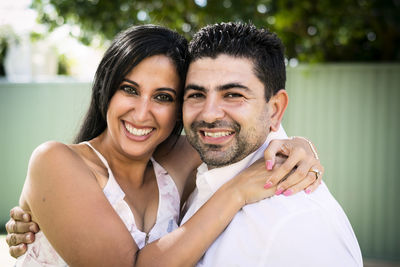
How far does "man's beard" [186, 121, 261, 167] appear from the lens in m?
2.30

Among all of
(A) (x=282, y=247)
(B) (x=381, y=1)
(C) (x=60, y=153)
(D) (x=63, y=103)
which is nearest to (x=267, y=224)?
(A) (x=282, y=247)

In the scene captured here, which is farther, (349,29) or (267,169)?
(349,29)

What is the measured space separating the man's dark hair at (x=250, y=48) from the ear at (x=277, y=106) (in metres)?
0.03

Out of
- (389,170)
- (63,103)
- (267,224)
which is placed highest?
(267,224)

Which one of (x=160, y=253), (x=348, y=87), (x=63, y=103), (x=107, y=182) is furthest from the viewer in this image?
(x=63, y=103)

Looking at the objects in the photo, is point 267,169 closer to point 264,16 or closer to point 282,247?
point 282,247

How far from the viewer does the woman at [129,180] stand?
213 cm

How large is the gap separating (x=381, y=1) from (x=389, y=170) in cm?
238

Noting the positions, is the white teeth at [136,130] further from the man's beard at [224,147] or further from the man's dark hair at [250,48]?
the man's dark hair at [250,48]

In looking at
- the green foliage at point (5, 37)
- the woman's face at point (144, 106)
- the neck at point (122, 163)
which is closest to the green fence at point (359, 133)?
the neck at point (122, 163)

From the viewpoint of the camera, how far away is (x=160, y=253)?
2.13 meters

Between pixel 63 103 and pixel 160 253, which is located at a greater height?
pixel 160 253

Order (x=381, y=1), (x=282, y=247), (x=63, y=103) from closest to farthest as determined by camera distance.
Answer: (x=282, y=247), (x=381, y=1), (x=63, y=103)

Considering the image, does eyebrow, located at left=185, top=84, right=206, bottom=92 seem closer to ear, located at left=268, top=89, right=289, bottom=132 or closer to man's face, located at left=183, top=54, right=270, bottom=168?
man's face, located at left=183, top=54, right=270, bottom=168
